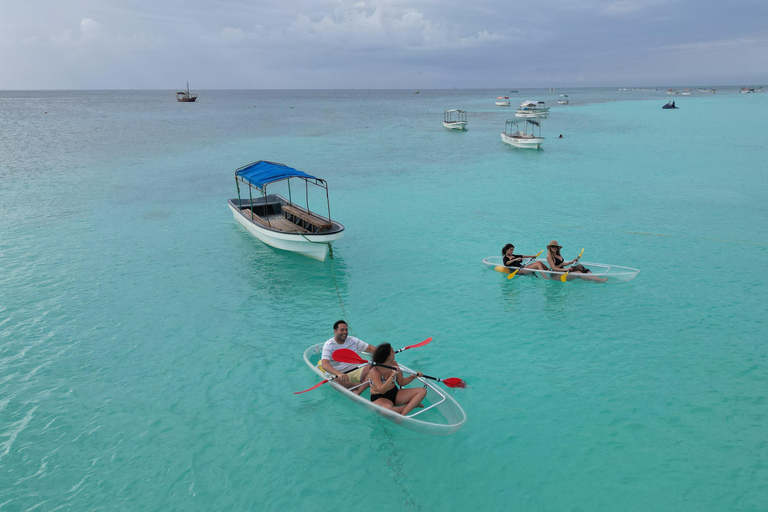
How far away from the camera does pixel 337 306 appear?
13.5m

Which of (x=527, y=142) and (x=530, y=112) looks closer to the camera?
(x=527, y=142)

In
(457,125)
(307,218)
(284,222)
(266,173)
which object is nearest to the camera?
(307,218)

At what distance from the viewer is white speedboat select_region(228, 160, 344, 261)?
16219mm

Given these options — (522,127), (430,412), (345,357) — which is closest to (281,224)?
(345,357)

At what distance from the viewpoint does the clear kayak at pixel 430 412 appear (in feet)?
25.8

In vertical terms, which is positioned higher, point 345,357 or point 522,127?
point 522,127

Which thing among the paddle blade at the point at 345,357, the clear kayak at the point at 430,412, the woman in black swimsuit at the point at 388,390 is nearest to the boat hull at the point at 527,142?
the clear kayak at the point at 430,412

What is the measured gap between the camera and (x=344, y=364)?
9617 mm

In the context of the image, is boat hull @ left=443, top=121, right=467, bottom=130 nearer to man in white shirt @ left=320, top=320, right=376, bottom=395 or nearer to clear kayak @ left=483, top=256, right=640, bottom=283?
clear kayak @ left=483, top=256, right=640, bottom=283

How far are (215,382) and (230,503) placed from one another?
343cm

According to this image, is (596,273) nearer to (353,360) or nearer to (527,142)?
(353,360)

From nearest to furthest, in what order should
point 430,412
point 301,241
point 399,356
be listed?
1. point 430,412
2. point 399,356
3. point 301,241

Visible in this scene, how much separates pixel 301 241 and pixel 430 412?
9248mm

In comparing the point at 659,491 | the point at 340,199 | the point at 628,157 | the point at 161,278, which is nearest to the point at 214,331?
the point at 161,278
